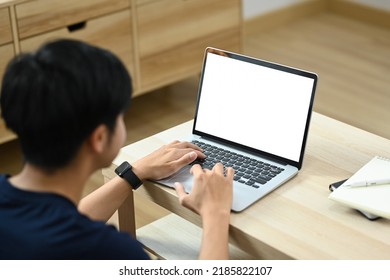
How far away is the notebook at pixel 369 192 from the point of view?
157cm

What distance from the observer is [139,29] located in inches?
118

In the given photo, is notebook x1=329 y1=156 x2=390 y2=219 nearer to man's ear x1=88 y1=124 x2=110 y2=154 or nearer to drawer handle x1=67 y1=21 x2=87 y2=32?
man's ear x1=88 y1=124 x2=110 y2=154

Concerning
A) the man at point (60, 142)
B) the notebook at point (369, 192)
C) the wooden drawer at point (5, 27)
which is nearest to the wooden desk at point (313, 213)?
the notebook at point (369, 192)

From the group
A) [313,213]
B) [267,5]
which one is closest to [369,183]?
[313,213]

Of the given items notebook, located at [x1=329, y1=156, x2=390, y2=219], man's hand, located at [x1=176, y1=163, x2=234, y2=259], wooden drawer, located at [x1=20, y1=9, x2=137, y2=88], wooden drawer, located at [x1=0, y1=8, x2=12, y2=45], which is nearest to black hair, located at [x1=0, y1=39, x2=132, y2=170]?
man's hand, located at [x1=176, y1=163, x2=234, y2=259]

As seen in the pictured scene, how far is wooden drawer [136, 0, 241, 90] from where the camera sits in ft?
9.94

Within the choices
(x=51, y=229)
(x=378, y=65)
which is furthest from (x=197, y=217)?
(x=378, y=65)

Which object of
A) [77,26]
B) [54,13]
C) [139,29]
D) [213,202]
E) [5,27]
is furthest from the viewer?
[139,29]

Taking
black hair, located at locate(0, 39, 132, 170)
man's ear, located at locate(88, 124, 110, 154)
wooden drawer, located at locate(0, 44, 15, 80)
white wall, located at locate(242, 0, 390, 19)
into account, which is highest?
black hair, located at locate(0, 39, 132, 170)

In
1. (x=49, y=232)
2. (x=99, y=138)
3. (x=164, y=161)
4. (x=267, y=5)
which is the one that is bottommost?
(x=267, y=5)

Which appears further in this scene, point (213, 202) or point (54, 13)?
point (54, 13)

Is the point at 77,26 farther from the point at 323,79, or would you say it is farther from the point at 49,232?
the point at 49,232

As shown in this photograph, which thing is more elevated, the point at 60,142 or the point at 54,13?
the point at 60,142

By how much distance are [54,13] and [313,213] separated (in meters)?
1.46
